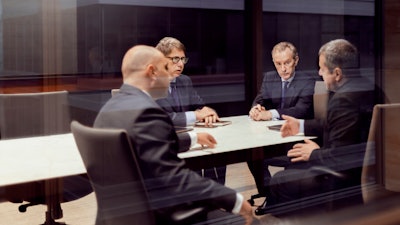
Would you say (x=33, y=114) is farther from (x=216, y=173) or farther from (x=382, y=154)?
(x=382, y=154)

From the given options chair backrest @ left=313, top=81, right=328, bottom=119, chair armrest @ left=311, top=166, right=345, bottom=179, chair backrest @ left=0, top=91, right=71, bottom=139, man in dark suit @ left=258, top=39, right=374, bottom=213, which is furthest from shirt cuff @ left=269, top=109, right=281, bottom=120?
chair backrest @ left=0, top=91, right=71, bottom=139

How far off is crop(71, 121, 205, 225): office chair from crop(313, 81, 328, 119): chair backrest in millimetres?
1057

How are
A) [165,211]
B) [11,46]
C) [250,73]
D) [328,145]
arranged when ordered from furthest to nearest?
[250,73] < [328,145] < [11,46] < [165,211]

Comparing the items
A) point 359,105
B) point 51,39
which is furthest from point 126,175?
point 359,105

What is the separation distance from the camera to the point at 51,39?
170 cm

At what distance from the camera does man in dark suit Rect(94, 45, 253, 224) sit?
1.26 metres

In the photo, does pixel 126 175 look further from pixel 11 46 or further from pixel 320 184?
pixel 320 184

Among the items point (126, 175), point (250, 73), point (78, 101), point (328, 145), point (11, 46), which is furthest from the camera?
point (250, 73)

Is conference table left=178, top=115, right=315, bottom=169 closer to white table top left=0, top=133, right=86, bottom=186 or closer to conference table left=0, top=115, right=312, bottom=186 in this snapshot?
conference table left=0, top=115, right=312, bottom=186

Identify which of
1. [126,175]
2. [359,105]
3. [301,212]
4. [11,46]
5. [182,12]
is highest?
[182,12]

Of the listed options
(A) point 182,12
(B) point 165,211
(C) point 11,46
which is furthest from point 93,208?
(A) point 182,12

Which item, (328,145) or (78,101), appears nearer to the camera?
(78,101)

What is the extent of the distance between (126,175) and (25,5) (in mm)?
798

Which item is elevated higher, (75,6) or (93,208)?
(75,6)
